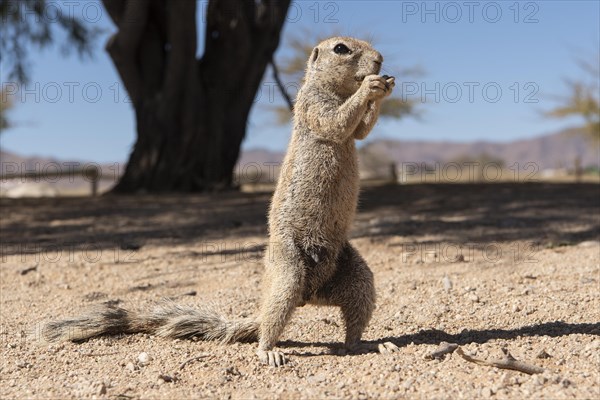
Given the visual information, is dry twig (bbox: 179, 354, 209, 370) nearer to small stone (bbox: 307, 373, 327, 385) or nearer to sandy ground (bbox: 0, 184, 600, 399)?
sandy ground (bbox: 0, 184, 600, 399)

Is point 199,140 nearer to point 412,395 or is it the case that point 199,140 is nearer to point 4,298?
point 4,298

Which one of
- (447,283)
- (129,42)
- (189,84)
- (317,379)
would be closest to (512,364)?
(317,379)

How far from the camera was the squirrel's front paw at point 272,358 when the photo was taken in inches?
160

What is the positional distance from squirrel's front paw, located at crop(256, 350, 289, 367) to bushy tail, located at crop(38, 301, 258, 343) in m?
0.45

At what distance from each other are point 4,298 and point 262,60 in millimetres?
9595

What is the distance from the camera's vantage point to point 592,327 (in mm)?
4586

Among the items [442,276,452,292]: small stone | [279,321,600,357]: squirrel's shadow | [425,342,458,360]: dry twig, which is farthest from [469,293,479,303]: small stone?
[425,342,458,360]: dry twig

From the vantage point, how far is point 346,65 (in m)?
4.43

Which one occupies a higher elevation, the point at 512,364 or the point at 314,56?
the point at 314,56

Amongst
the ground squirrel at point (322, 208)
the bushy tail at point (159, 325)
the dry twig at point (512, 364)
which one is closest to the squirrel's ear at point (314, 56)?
the ground squirrel at point (322, 208)

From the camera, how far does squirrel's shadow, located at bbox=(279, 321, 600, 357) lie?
14.8 ft

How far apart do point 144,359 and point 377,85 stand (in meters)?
2.39

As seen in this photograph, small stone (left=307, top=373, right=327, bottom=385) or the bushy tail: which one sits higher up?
the bushy tail

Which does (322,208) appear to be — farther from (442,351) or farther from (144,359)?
(144,359)
